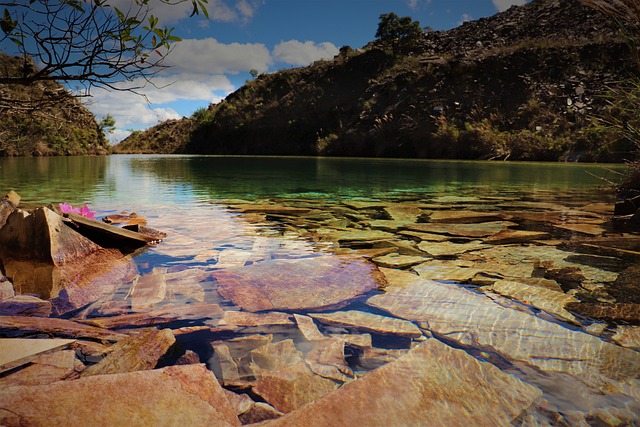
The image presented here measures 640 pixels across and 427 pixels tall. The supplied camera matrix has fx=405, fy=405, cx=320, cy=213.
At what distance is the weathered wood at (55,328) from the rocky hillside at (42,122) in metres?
1.28

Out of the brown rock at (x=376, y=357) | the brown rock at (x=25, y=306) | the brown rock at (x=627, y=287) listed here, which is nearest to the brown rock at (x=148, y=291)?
the brown rock at (x=25, y=306)

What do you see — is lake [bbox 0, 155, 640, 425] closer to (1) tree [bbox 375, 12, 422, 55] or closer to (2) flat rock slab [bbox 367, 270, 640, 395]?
(2) flat rock slab [bbox 367, 270, 640, 395]

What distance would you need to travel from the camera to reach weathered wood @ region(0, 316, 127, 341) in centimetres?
190

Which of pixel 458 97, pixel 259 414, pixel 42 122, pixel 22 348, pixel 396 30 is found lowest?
pixel 259 414

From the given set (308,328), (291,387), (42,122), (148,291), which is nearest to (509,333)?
(308,328)

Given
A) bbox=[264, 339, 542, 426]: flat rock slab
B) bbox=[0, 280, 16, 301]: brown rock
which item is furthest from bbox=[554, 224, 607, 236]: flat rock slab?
bbox=[0, 280, 16, 301]: brown rock

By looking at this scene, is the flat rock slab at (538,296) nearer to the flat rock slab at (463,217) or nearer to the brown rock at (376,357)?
the brown rock at (376,357)

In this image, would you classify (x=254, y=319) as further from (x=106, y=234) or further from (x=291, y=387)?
(x=106, y=234)

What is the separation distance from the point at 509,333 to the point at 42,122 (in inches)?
173

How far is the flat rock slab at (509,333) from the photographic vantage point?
5.59 feet

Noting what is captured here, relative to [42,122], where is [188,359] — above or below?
below

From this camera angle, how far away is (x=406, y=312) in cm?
227

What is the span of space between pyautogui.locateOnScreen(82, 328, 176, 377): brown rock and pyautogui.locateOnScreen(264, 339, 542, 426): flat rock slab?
69 centimetres

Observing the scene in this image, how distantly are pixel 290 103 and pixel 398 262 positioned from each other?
1685 inches
